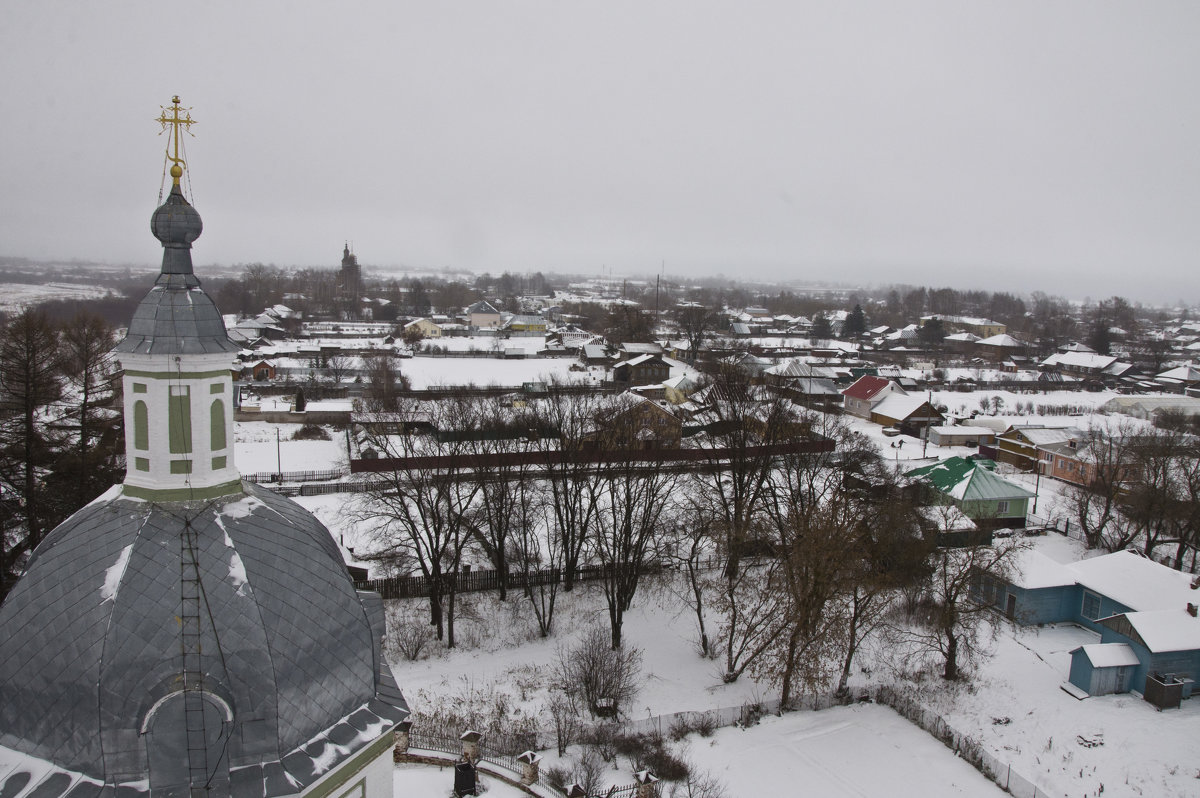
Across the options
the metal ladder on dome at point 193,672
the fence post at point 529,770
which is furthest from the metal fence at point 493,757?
the metal ladder on dome at point 193,672

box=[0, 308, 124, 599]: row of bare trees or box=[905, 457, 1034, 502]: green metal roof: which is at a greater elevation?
box=[0, 308, 124, 599]: row of bare trees

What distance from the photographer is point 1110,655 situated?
611 inches

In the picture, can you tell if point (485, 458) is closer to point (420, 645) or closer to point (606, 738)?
point (420, 645)

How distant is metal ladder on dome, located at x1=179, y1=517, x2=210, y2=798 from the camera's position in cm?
616

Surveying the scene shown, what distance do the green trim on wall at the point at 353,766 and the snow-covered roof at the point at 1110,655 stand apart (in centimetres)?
1498

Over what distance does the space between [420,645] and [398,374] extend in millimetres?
28882

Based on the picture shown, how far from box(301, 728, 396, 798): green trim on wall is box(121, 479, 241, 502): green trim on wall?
296 centimetres

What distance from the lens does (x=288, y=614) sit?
709cm

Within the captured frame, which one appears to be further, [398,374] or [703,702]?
[398,374]

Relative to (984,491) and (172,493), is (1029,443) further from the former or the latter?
(172,493)

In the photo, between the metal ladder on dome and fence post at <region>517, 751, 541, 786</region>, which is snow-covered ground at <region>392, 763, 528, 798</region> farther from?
the metal ladder on dome

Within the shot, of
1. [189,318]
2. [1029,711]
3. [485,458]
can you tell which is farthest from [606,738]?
[189,318]

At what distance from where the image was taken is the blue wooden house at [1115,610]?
1551 centimetres

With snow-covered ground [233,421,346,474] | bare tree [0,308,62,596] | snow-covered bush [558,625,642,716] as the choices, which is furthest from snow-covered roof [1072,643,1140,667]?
snow-covered ground [233,421,346,474]
